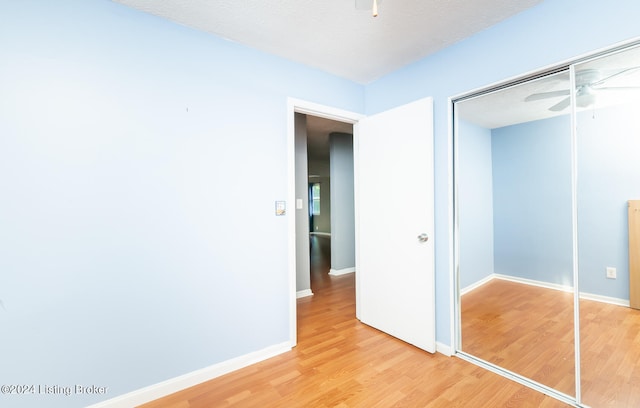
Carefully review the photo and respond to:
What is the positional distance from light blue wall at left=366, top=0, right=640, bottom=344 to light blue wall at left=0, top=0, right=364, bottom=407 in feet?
4.28

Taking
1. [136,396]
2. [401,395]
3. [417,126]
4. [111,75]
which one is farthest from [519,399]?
[111,75]

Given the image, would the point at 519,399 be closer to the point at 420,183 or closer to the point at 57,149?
the point at 420,183

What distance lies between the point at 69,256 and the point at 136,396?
3.22ft

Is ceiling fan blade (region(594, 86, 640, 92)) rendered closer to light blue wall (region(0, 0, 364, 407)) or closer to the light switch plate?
the light switch plate

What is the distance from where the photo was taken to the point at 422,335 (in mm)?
2143

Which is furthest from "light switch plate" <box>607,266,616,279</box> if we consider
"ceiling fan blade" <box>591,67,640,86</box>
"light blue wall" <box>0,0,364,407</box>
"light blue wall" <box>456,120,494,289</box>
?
"light blue wall" <box>0,0,364,407</box>

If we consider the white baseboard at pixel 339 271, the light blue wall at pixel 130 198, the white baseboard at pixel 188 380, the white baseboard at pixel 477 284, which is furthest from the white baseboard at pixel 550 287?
the white baseboard at pixel 339 271

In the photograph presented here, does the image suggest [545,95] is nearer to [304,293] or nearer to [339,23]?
[339,23]

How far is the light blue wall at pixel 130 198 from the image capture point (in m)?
1.33

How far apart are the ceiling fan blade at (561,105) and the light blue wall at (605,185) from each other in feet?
0.46

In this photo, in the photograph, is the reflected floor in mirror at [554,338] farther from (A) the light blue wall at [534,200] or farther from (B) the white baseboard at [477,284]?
(A) the light blue wall at [534,200]

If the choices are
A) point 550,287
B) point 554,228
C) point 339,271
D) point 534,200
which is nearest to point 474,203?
point 534,200

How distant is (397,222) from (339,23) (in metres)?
1.71

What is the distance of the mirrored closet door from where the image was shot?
1.56 metres
